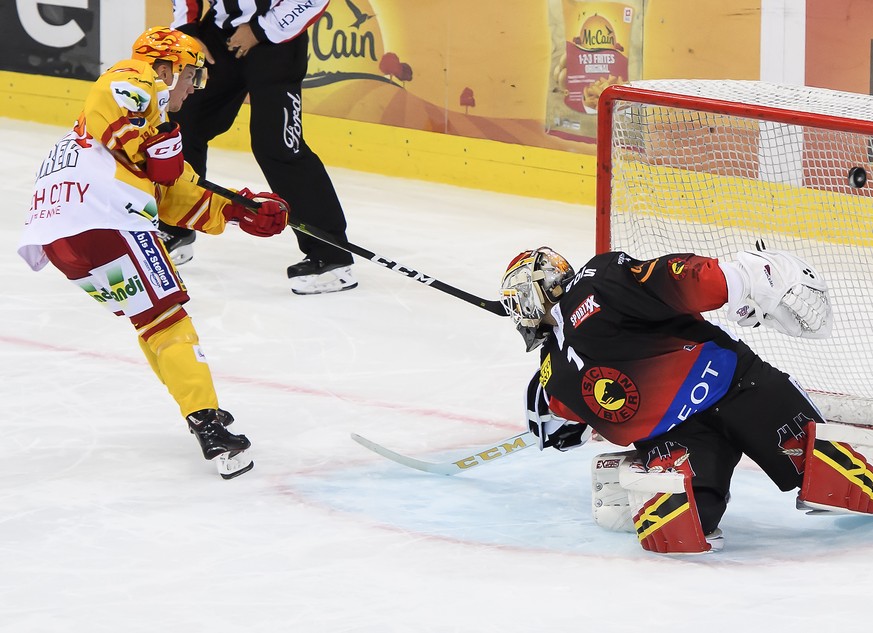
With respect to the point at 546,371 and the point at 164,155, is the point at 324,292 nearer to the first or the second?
the point at 164,155

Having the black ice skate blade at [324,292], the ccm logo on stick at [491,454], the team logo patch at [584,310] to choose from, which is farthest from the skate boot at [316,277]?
the team logo patch at [584,310]

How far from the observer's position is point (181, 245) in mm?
5062

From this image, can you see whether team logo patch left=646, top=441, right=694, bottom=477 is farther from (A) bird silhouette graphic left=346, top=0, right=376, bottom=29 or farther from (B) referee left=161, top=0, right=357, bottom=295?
(A) bird silhouette graphic left=346, top=0, right=376, bottom=29

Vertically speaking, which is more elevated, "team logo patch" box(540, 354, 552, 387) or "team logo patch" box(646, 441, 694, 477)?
"team logo patch" box(540, 354, 552, 387)

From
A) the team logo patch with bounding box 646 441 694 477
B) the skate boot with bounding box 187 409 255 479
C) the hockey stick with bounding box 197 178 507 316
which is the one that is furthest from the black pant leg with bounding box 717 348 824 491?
the skate boot with bounding box 187 409 255 479

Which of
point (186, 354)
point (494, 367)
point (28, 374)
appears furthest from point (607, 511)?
point (28, 374)

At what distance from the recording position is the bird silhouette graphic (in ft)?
20.7

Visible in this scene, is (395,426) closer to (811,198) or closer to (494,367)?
(494,367)

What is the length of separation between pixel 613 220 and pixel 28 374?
5.26ft

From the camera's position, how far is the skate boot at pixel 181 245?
5000 mm

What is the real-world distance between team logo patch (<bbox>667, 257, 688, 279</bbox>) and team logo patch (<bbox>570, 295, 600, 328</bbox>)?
17 cm

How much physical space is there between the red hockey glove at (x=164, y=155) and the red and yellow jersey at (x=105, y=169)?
16 millimetres

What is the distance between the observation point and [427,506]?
3.11m

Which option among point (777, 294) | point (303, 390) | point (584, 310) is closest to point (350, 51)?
point (303, 390)
